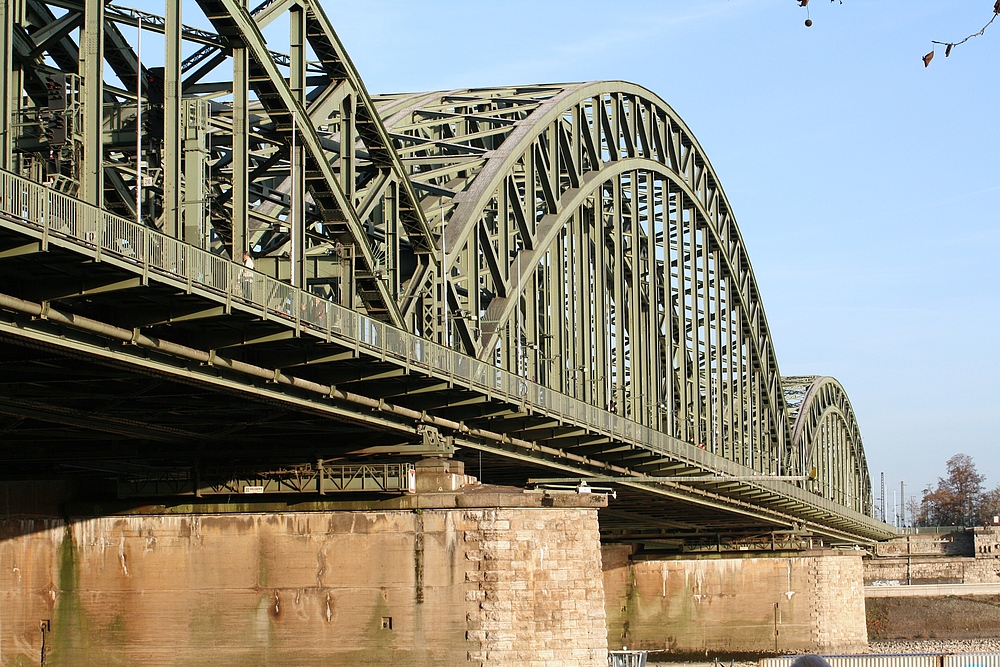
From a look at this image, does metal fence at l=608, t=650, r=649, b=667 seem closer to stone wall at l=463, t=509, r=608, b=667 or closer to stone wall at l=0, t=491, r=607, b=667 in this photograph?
stone wall at l=463, t=509, r=608, b=667

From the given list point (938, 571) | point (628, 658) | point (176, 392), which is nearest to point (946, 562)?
point (938, 571)

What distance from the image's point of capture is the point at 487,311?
56.8 metres

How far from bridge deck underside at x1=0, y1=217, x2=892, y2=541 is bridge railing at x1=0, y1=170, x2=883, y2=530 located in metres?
0.22

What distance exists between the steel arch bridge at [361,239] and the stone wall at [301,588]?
3.09 metres

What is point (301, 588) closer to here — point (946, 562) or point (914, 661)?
point (914, 661)

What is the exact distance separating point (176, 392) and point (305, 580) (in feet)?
28.4

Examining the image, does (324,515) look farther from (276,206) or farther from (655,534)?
(655,534)

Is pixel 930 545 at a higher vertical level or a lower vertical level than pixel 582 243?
lower

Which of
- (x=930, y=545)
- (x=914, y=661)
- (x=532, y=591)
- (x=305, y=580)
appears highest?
(x=305, y=580)

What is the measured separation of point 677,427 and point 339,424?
43.2 m

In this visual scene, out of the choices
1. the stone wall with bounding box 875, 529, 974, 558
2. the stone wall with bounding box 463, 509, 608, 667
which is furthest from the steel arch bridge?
the stone wall with bounding box 875, 529, 974, 558

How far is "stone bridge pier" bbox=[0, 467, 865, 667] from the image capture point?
41688mm

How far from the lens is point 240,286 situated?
32.4 meters

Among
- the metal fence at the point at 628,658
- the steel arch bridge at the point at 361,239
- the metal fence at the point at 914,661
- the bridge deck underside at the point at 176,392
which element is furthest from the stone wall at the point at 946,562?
the bridge deck underside at the point at 176,392
